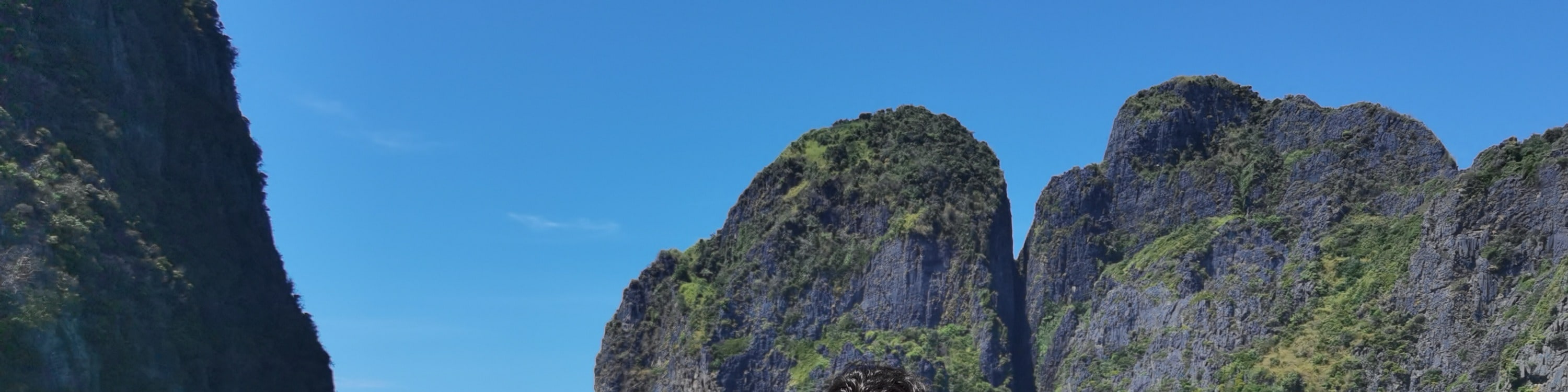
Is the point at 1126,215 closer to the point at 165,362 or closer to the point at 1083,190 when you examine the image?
the point at 1083,190

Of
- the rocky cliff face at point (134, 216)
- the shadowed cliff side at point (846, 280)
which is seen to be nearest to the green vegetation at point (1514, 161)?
the shadowed cliff side at point (846, 280)

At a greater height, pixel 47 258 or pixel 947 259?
pixel 947 259

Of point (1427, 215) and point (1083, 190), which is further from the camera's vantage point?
point (1083, 190)

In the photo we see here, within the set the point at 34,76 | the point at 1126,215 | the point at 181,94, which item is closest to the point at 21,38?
the point at 34,76

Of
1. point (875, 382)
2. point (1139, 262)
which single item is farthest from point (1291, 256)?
point (875, 382)

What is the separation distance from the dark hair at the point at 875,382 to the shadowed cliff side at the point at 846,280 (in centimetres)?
12676

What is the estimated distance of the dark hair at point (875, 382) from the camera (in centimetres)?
1273

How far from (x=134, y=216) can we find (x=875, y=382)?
4021 inches

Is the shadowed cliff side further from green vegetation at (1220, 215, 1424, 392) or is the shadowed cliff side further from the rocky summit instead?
green vegetation at (1220, 215, 1424, 392)

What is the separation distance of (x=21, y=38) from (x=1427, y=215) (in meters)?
87.3

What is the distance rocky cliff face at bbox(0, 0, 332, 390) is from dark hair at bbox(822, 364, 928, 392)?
285 feet

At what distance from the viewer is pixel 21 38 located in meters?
105

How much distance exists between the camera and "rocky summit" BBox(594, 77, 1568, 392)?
112 m

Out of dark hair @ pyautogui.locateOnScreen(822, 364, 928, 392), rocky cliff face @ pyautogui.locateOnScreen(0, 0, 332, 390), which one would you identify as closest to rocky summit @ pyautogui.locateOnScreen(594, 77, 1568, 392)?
rocky cliff face @ pyautogui.locateOnScreen(0, 0, 332, 390)
